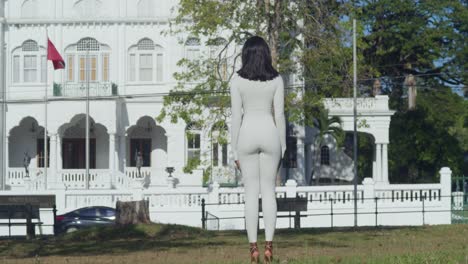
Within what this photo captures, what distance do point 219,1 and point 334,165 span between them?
2287cm

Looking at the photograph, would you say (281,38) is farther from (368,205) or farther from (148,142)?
(148,142)

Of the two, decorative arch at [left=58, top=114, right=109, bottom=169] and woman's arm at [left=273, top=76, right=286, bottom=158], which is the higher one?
woman's arm at [left=273, top=76, right=286, bottom=158]

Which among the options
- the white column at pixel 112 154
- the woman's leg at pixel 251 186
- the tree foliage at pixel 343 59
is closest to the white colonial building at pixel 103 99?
the white column at pixel 112 154

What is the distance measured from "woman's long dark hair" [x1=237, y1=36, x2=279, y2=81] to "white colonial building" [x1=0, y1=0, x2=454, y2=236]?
35.7 m

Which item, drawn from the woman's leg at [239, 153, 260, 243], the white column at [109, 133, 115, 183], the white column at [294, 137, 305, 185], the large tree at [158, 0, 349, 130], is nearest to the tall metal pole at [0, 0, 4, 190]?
the white column at [109, 133, 115, 183]

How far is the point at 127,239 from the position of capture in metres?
21.2

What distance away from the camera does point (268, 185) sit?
1170 centimetres

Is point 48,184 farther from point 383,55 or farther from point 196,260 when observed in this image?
point 196,260

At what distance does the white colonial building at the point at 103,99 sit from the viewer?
48.3 metres

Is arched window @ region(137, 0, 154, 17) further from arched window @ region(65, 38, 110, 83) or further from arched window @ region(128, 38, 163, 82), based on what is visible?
arched window @ region(65, 38, 110, 83)

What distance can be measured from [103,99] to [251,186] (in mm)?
37332

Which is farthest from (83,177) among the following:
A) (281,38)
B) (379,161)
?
(281,38)

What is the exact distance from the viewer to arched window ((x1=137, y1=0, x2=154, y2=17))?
50812 mm

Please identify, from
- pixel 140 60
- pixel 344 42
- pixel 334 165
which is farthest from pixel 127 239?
pixel 334 165
